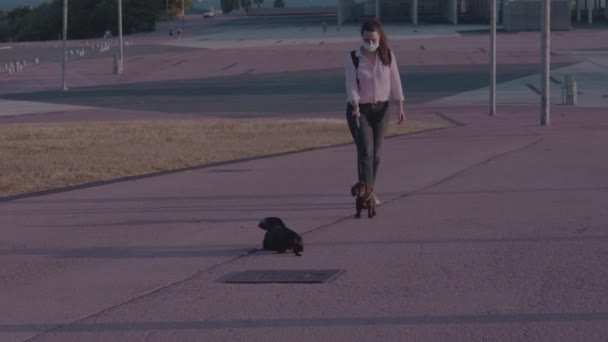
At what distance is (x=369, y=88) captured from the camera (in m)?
11.4

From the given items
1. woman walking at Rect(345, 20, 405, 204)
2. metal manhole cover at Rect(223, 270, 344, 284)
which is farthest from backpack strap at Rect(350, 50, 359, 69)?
metal manhole cover at Rect(223, 270, 344, 284)

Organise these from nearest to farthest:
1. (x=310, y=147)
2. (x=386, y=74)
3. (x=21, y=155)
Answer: (x=386, y=74), (x=21, y=155), (x=310, y=147)

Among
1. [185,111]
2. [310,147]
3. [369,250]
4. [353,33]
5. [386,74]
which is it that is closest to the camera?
[369,250]

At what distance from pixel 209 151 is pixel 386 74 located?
8.90 m

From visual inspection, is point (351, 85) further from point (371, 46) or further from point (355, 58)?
point (371, 46)

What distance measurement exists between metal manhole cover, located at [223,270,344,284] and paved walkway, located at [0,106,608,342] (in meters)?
0.14

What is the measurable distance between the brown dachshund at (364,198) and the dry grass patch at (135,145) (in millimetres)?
4951

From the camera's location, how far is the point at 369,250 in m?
9.77

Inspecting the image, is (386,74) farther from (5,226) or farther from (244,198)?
(5,226)

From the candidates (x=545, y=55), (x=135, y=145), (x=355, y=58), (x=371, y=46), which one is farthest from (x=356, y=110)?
(x=545, y=55)

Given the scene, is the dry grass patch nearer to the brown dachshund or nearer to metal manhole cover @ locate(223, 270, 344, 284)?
the brown dachshund

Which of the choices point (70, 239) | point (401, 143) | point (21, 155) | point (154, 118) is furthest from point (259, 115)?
point (70, 239)

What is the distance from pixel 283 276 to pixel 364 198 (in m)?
2.64

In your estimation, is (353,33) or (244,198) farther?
(353,33)
